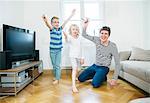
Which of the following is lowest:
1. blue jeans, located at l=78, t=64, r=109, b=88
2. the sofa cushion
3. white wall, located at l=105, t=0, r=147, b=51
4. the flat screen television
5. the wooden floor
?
the wooden floor

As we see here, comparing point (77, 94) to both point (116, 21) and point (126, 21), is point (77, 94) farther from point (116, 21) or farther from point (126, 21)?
point (126, 21)

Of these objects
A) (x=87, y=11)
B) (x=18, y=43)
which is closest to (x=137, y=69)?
(x=18, y=43)

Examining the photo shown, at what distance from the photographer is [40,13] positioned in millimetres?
4762

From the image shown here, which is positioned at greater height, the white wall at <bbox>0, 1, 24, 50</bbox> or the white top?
the white wall at <bbox>0, 1, 24, 50</bbox>

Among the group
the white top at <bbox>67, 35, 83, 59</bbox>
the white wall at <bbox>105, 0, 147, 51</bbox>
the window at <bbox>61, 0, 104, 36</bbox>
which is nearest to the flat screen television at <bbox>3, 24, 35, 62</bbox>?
the white top at <bbox>67, 35, 83, 59</bbox>

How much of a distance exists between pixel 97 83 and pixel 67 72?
1623mm

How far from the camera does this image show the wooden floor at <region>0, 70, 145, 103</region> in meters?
2.51

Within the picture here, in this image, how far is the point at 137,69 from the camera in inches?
114

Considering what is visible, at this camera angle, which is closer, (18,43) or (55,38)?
(18,43)

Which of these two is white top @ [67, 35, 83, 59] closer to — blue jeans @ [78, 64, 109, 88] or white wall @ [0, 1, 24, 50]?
blue jeans @ [78, 64, 109, 88]

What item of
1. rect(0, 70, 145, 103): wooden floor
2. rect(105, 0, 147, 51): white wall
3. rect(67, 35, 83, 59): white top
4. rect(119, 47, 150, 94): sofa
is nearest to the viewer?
rect(0, 70, 145, 103): wooden floor

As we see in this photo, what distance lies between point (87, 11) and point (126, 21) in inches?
39.4

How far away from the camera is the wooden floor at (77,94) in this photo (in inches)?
98.7

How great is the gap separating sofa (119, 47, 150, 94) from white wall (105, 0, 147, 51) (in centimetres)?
90
